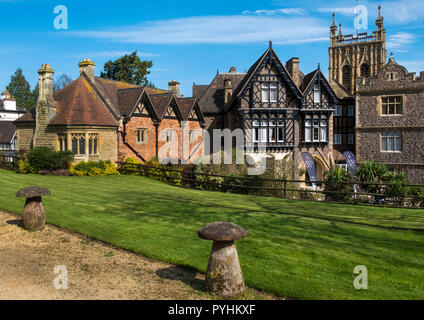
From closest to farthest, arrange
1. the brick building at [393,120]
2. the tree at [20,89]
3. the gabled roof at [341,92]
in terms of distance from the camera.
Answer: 1. the brick building at [393,120]
2. the gabled roof at [341,92]
3. the tree at [20,89]

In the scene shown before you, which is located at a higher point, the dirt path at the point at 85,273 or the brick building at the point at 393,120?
the brick building at the point at 393,120

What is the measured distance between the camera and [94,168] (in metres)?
26.6

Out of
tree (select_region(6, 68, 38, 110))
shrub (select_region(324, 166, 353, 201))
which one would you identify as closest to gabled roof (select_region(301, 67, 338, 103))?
shrub (select_region(324, 166, 353, 201))

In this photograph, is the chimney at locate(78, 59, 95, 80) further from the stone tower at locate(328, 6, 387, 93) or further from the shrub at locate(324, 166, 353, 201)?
the stone tower at locate(328, 6, 387, 93)

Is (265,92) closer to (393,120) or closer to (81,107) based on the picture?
(393,120)

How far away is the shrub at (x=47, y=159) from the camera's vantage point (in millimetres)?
25703

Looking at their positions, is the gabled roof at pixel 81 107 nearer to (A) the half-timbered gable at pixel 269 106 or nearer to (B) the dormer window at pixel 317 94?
(A) the half-timbered gable at pixel 269 106

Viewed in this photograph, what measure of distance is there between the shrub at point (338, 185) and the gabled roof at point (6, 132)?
47.1m

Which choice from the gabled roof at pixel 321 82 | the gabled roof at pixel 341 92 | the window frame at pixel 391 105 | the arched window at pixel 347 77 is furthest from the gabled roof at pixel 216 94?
the arched window at pixel 347 77

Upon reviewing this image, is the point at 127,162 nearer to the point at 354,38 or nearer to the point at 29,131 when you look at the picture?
the point at 29,131

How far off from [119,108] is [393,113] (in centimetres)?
2550

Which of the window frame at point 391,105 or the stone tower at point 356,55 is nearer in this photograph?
the window frame at point 391,105

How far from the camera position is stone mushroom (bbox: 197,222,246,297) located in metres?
6.97

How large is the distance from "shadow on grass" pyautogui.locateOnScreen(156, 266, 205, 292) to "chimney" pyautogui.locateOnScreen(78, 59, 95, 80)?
87.6ft
